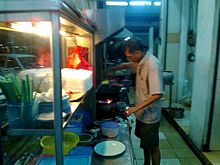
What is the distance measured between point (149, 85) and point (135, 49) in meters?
0.40

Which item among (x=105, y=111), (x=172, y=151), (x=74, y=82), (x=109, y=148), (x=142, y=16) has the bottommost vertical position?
(x=172, y=151)

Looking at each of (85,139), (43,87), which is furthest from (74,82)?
(85,139)

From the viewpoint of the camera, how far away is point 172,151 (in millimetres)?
3412

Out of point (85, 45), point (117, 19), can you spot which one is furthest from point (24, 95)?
point (117, 19)

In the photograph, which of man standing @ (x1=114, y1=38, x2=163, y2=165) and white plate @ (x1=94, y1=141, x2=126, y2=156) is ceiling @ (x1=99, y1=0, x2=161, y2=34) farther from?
white plate @ (x1=94, y1=141, x2=126, y2=156)

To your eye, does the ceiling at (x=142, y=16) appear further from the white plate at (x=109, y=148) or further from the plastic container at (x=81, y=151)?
the plastic container at (x=81, y=151)

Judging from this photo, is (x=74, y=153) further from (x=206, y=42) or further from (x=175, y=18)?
(x=175, y=18)

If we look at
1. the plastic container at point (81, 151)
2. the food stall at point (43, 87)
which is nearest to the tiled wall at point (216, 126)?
the food stall at point (43, 87)

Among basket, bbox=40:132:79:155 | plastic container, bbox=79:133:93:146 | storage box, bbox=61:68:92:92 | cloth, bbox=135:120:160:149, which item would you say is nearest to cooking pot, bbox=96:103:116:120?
cloth, bbox=135:120:160:149

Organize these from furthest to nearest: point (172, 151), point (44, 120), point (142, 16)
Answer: point (142, 16) → point (172, 151) → point (44, 120)

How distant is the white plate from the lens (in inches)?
67.9

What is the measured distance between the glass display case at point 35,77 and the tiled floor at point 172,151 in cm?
214

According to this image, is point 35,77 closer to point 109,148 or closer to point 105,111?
point 109,148

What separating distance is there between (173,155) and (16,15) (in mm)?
3040
